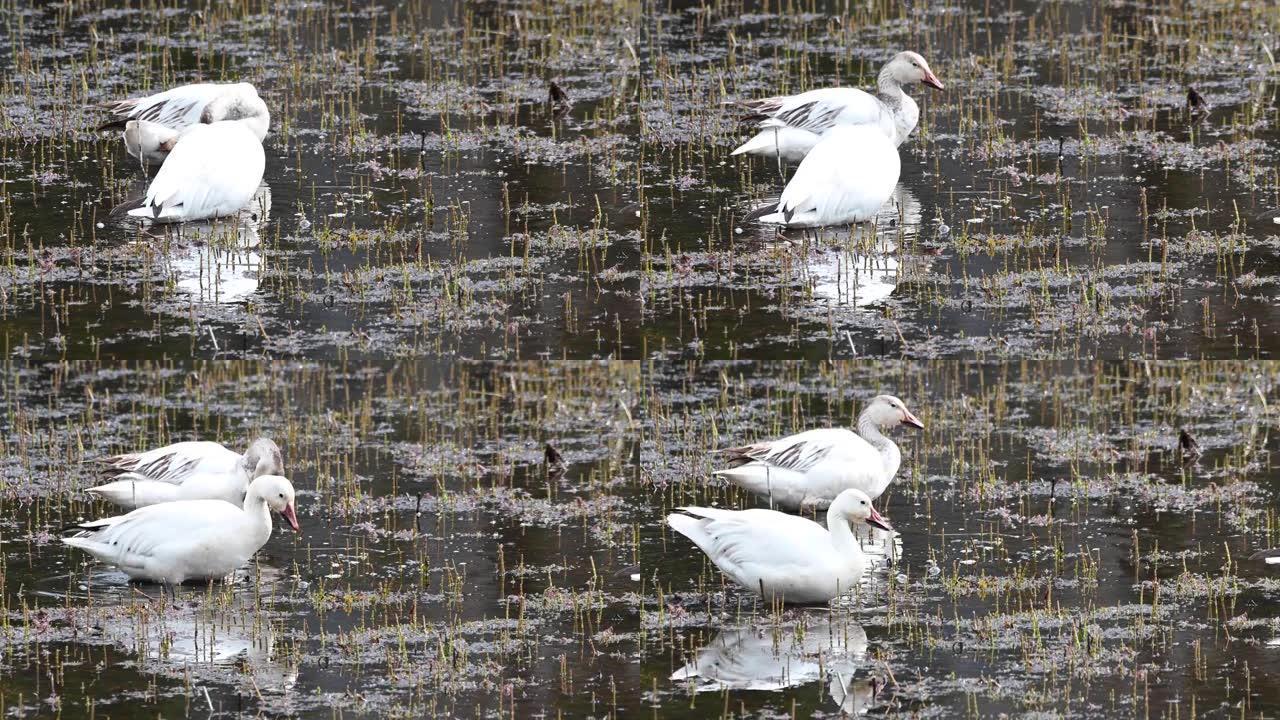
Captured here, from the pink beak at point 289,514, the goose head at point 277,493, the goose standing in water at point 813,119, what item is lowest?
the pink beak at point 289,514

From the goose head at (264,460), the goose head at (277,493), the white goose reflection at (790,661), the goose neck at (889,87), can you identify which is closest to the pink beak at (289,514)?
the goose head at (277,493)

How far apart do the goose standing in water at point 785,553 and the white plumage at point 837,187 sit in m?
2.74

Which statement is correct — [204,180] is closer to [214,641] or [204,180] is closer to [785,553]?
[214,641]

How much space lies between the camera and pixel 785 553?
34.1 feet

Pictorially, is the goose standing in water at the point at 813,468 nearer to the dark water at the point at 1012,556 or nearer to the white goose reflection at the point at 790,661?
the dark water at the point at 1012,556

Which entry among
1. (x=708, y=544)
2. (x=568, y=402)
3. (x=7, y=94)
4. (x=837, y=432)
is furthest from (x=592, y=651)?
(x=7, y=94)

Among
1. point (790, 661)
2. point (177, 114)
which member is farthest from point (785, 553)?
point (177, 114)

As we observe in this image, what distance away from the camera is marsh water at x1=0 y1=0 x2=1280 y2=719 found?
963 centimetres

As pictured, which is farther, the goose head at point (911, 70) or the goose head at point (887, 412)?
the goose head at point (911, 70)

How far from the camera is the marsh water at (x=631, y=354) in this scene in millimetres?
9633

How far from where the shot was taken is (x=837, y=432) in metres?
12.4

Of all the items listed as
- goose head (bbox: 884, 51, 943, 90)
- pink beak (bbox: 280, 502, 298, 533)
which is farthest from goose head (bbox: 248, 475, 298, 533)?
goose head (bbox: 884, 51, 943, 90)

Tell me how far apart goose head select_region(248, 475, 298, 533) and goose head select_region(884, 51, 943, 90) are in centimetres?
663

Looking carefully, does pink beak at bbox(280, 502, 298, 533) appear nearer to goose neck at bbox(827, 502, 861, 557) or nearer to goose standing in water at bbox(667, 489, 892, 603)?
goose standing in water at bbox(667, 489, 892, 603)
